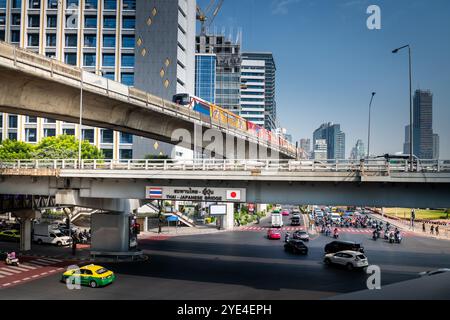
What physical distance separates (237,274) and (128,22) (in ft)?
261

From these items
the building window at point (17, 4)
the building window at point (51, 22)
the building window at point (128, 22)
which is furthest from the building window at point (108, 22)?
the building window at point (17, 4)

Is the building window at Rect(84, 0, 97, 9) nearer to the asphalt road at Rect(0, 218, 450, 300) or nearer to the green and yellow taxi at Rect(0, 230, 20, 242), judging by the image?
the green and yellow taxi at Rect(0, 230, 20, 242)

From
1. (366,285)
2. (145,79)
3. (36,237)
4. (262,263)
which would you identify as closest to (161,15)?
(145,79)

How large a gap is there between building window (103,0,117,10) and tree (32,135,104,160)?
38.5 metres

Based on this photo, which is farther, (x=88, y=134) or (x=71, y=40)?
(x=71, y=40)

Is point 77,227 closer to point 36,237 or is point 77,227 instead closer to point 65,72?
point 36,237

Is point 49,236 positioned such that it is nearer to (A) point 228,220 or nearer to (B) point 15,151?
(A) point 228,220

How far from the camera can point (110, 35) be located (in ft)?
307

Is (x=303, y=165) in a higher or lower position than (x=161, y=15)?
lower

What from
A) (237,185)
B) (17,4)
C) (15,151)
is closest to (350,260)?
(237,185)

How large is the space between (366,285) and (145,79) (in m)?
76.2

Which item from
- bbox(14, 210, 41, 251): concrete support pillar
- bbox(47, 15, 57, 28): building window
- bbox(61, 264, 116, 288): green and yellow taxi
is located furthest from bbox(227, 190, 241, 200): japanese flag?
A: bbox(47, 15, 57, 28): building window

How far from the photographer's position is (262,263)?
115ft
